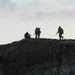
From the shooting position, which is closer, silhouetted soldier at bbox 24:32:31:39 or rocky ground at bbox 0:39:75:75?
rocky ground at bbox 0:39:75:75

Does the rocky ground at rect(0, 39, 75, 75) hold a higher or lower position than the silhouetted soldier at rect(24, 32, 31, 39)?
lower

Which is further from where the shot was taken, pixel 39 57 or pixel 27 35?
pixel 27 35

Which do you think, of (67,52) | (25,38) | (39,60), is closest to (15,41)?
(25,38)

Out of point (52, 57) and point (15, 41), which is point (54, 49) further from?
point (15, 41)

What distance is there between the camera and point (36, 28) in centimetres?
2681

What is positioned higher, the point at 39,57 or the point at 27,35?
the point at 27,35

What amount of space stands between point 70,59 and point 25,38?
4131mm

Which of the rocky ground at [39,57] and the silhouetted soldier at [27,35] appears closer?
the rocky ground at [39,57]

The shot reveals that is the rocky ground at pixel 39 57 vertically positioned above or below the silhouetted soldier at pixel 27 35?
below

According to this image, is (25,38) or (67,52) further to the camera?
(25,38)

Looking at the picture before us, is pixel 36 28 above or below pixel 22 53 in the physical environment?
above

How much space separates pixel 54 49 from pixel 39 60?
131 centimetres

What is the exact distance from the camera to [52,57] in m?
24.9

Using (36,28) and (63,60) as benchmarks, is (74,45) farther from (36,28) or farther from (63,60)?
(36,28)
